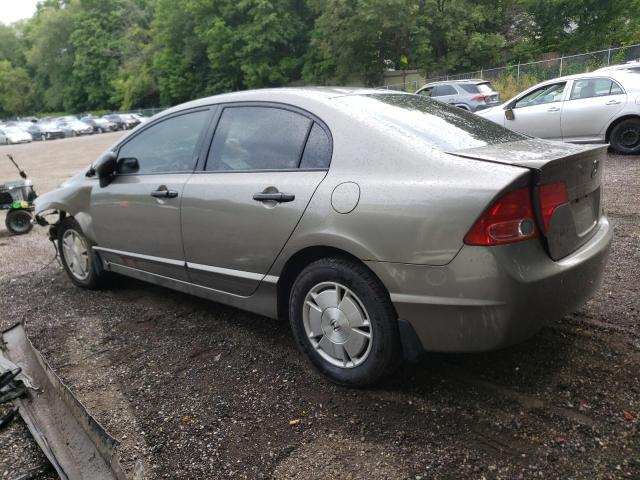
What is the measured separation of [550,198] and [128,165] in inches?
124

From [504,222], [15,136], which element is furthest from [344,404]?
[15,136]

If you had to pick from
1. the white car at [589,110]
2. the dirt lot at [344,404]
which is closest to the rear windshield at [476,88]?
the white car at [589,110]

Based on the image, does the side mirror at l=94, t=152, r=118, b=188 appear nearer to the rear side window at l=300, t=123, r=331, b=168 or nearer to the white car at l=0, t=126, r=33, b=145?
the rear side window at l=300, t=123, r=331, b=168

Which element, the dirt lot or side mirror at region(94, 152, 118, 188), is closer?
the dirt lot

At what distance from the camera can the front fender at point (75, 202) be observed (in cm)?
461

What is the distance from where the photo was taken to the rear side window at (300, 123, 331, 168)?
9.73 feet

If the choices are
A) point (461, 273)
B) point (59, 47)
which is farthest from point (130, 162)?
point (59, 47)

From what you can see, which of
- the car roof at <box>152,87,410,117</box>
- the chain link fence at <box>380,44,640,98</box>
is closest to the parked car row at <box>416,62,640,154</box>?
the car roof at <box>152,87,410,117</box>

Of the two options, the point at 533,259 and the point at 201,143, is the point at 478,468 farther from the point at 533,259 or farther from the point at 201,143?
the point at 201,143

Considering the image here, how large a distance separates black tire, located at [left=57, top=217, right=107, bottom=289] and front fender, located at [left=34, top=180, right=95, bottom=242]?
105 mm

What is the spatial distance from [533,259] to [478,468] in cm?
94

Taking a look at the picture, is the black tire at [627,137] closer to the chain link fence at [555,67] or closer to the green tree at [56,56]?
the chain link fence at [555,67]

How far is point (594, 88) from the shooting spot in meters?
9.95

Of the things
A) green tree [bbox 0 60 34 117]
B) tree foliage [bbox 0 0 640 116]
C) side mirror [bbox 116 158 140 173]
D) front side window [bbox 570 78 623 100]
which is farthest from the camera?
green tree [bbox 0 60 34 117]
